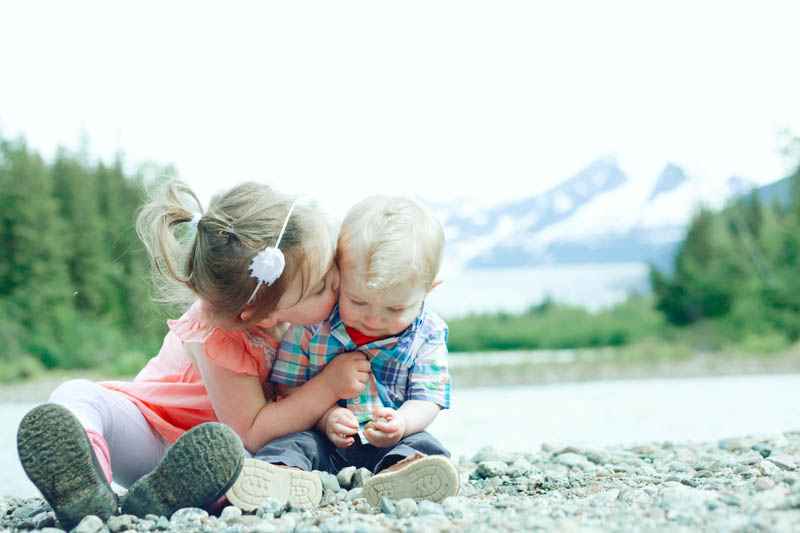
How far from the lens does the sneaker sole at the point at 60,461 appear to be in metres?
1.50

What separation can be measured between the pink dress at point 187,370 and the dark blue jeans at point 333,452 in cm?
21

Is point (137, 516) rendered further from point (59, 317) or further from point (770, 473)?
point (59, 317)

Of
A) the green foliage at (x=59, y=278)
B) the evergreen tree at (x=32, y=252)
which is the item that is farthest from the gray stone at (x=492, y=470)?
the evergreen tree at (x=32, y=252)

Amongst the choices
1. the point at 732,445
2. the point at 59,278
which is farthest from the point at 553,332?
the point at 732,445

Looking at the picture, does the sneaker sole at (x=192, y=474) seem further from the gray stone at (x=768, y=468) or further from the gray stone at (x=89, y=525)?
the gray stone at (x=768, y=468)

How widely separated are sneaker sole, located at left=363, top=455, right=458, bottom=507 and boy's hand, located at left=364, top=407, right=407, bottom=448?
19cm

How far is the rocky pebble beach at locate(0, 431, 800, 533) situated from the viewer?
1303 mm

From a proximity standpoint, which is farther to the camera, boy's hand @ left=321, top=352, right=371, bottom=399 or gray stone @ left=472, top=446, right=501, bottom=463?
gray stone @ left=472, top=446, right=501, bottom=463

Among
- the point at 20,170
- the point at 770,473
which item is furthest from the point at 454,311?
the point at 770,473

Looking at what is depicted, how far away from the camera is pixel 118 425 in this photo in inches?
75.8

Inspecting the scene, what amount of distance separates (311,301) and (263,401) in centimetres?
31

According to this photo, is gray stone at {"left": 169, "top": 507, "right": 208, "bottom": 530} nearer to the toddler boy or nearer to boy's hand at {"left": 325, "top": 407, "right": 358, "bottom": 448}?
the toddler boy

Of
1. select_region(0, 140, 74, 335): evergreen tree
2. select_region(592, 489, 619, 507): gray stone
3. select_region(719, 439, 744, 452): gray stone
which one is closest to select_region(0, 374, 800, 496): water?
select_region(719, 439, 744, 452): gray stone

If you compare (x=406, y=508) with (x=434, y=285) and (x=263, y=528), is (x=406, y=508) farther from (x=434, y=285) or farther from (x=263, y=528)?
(x=434, y=285)
